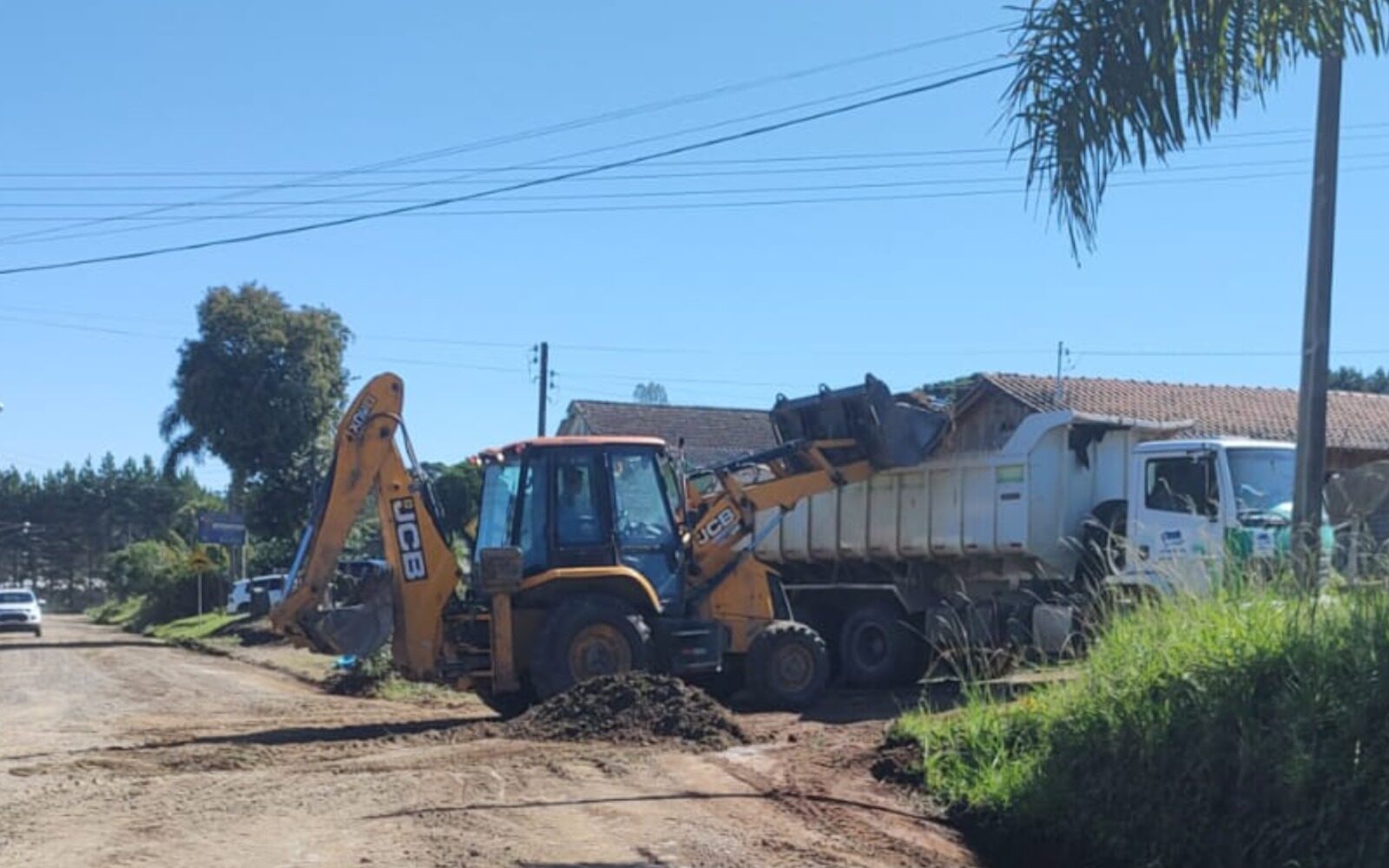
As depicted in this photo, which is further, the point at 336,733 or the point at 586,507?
the point at 586,507

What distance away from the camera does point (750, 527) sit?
1733 cm

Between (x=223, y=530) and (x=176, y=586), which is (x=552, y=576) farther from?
(x=176, y=586)

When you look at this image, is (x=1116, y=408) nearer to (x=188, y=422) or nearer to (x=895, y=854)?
(x=895, y=854)

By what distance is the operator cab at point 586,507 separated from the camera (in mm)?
15984

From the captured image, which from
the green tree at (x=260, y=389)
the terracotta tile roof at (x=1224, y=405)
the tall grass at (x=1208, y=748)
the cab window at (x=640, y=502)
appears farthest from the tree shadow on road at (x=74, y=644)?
the tall grass at (x=1208, y=748)

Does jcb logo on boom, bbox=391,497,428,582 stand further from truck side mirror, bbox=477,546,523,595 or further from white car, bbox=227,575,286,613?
white car, bbox=227,575,286,613

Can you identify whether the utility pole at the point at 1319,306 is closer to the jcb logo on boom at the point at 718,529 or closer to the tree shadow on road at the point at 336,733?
the jcb logo on boom at the point at 718,529

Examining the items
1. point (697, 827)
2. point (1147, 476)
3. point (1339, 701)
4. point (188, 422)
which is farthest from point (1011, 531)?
point (188, 422)

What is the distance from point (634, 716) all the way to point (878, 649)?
6770 mm

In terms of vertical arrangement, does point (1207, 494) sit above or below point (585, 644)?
above

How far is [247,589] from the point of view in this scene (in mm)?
48312

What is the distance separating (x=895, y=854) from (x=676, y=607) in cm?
785

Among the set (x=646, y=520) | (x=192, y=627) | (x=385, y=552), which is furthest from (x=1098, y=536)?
(x=192, y=627)

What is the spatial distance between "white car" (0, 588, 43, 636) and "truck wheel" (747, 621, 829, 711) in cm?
3840
